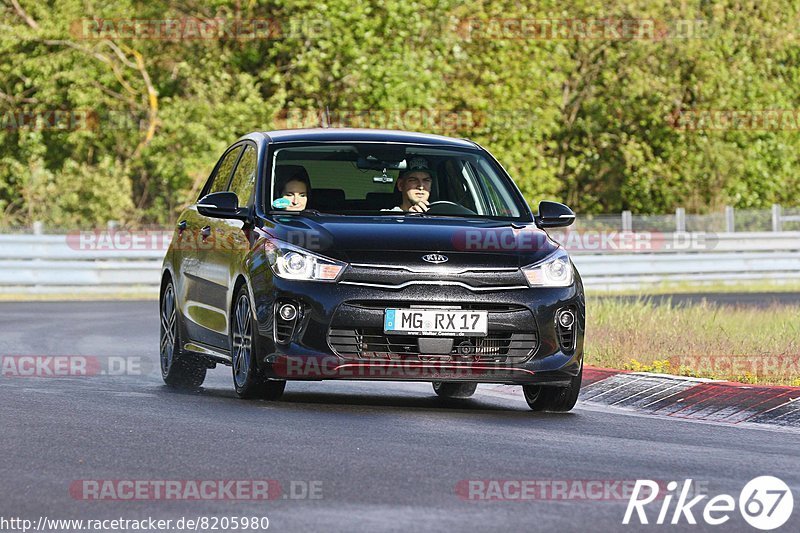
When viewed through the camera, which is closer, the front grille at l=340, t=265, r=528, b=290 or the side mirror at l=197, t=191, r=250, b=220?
the front grille at l=340, t=265, r=528, b=290

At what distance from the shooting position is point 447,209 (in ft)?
38.3

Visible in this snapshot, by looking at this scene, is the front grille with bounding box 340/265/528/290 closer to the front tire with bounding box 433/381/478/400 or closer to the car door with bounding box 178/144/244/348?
the car door with bounding box 178/144/244/348

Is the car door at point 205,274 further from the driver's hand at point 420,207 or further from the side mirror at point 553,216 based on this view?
the side mirror at point 553,216

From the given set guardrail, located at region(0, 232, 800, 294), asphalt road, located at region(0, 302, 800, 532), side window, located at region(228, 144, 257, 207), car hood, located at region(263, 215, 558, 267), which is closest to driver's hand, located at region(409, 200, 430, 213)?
car hood, located at region(263, 215, 558, 267)

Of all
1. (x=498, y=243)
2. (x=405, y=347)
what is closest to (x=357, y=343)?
(x=405, y=347)

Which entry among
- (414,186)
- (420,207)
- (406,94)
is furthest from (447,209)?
(406,94)

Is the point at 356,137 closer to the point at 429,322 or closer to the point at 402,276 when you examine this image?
the point at 402,276

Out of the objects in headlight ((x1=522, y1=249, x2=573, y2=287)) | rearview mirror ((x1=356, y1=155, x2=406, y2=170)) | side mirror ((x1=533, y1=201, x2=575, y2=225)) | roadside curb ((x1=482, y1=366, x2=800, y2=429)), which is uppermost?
rearview mirror ((x1=356, y1=155, x2=406, y2=170))

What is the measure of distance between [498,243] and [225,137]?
2523cm

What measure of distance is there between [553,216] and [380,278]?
163 centimetres

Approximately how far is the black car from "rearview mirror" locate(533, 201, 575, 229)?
0.01 m

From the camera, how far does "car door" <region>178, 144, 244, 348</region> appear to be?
11.6 m

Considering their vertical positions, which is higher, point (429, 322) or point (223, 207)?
point (223, 207)

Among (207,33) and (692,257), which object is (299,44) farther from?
(692,257)
